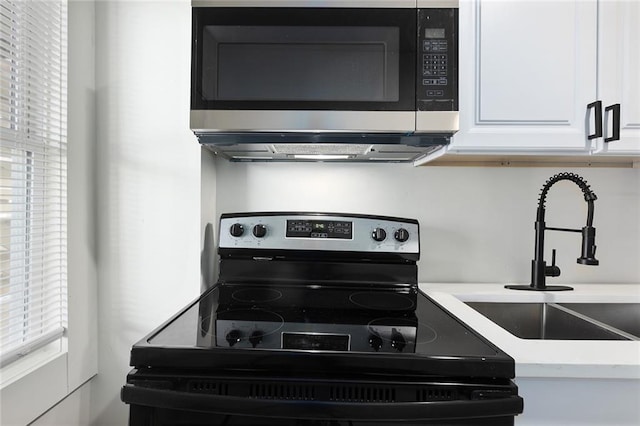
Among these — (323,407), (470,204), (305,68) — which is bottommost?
(323,407)

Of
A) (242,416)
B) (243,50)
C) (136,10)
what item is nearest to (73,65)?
(136,10)

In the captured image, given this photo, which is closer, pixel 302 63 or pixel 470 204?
pixel 302 63

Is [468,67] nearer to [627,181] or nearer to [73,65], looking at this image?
[627,181]

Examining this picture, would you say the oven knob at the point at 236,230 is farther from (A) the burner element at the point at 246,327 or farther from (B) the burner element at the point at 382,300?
(B) the burner element at the point at 382,300

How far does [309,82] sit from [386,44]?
0.74ft

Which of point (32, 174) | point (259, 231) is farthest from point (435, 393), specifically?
point (32, 174)

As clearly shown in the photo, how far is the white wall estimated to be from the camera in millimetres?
1187

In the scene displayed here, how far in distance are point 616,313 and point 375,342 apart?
3.20 ft

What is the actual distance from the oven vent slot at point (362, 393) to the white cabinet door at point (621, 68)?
0.93 m

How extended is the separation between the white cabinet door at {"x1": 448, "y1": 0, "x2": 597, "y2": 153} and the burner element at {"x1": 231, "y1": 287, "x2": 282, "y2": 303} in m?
0.69

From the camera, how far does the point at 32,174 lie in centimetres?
99

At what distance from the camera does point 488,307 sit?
4.31 ft

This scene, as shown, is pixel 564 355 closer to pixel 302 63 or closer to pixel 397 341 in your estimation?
pixel 397 341

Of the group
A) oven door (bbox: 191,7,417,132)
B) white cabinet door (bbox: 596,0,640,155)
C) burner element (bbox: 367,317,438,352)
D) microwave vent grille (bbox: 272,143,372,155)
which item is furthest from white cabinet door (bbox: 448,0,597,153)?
burner element (bbox: 367,317,438,352)
